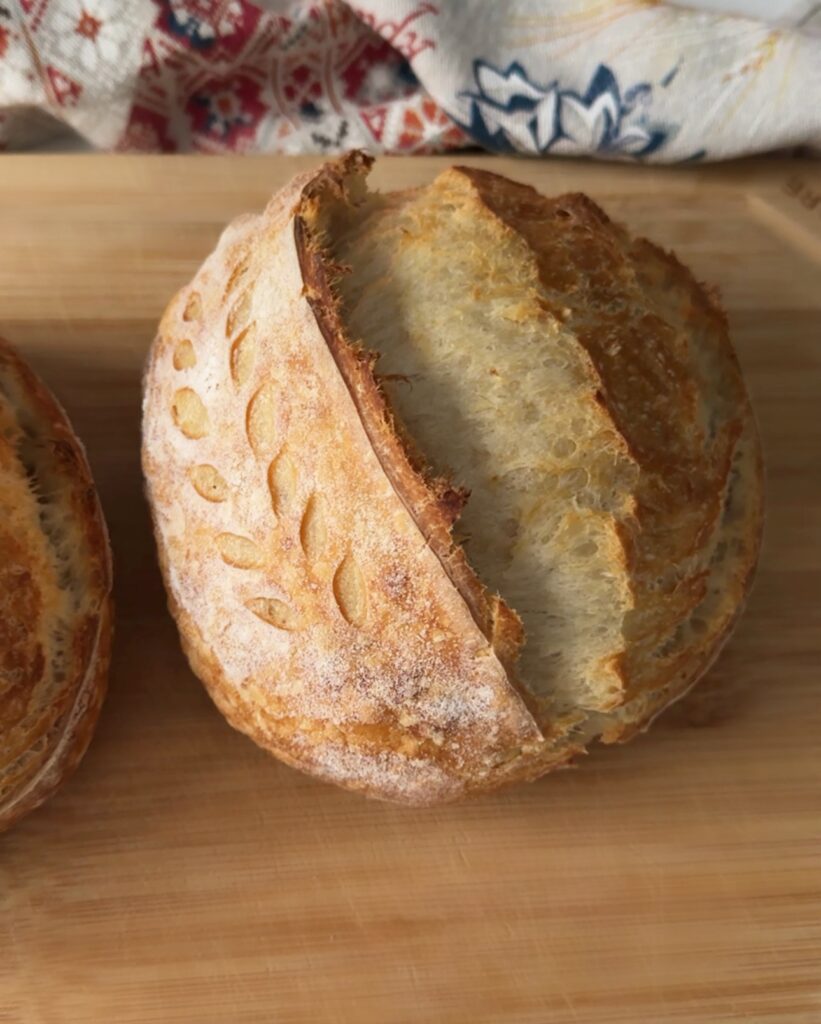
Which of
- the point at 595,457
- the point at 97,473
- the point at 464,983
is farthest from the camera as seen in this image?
the point at 97,473

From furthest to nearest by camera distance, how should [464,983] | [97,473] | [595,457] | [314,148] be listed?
[314,148] < [97,473] < [464,983] < [595,457]

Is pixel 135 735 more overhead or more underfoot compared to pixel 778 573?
more underfoot

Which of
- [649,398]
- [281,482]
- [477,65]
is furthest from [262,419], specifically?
[477,65]

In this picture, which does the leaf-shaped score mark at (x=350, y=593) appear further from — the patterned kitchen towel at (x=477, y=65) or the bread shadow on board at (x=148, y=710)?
the patterned kitchen towel at (x=477, y=65)

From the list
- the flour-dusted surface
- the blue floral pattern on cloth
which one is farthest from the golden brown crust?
the blue floral pattern on cloth

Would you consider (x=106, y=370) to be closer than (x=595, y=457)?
No

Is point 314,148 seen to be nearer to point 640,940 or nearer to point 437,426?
point 437,426

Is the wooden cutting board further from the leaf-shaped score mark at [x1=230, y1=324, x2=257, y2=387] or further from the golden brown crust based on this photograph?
the leaf-shaped score mark at [x1=230, y1=324, x2=257, y2=387]

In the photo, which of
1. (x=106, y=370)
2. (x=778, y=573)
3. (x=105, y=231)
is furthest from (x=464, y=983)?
(x=105, y=231)

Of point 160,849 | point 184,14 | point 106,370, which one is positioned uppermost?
point 184,14
